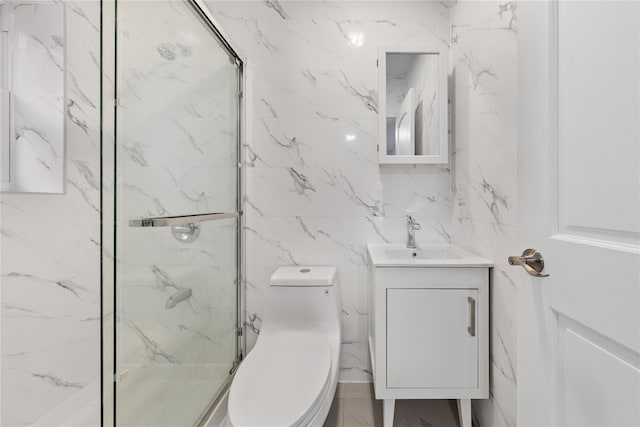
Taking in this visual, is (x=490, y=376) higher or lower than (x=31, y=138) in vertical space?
lower

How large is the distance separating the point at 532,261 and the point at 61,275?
65.9 inches

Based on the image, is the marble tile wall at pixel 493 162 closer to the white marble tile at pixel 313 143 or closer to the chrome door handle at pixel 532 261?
the chrome door handle at pixel 532 261

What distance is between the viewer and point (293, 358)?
4.28 feet

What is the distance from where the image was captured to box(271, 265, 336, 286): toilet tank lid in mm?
1577

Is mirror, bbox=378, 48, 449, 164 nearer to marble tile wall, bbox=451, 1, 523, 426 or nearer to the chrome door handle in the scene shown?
marble tile wall, bbox=451, 1, 523, 426

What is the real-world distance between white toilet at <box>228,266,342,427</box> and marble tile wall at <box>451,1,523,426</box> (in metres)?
0.66

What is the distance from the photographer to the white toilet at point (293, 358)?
102 centimetres

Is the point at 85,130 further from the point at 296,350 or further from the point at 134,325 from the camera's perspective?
the point at 296,350

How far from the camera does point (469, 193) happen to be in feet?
5.08

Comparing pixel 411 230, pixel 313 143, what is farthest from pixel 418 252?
pixel 313 143

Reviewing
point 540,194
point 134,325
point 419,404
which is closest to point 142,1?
point 134,325

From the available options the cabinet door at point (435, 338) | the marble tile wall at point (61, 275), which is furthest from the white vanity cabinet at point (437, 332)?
the marble tile wall at point (61, 275)

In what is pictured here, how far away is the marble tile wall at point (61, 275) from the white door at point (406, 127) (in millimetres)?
1466

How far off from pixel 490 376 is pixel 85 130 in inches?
79.6
